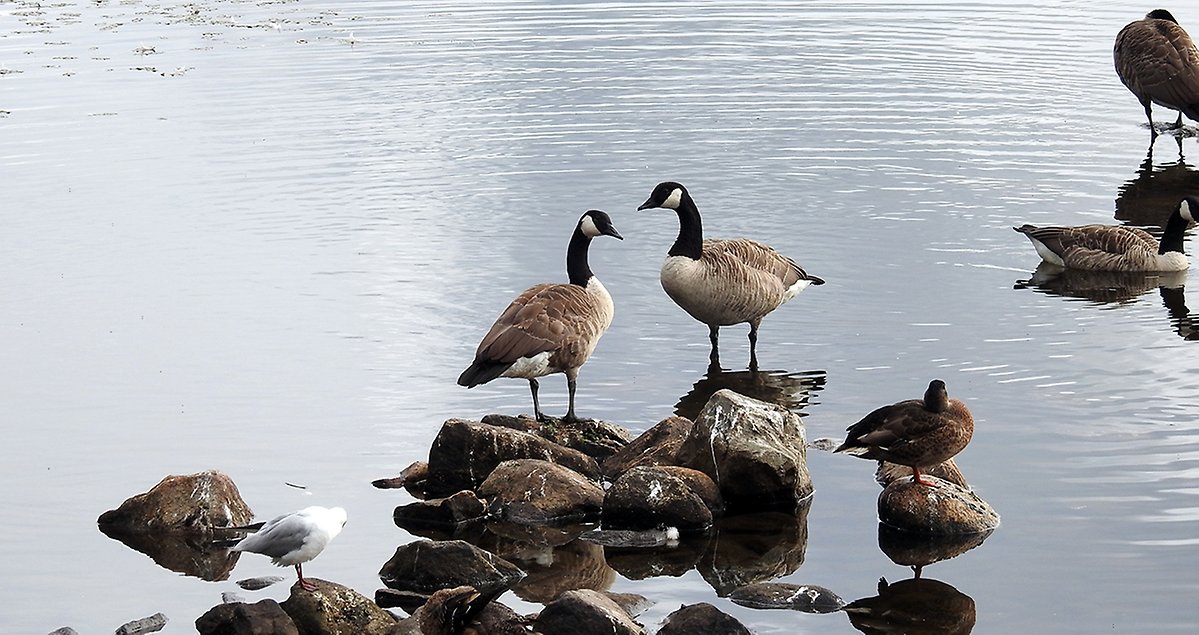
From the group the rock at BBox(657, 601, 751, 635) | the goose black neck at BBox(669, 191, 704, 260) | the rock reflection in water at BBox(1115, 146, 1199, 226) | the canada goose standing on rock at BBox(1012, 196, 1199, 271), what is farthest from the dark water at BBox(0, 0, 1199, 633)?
the goose black neck at BBox(669, 191, 704, 260)

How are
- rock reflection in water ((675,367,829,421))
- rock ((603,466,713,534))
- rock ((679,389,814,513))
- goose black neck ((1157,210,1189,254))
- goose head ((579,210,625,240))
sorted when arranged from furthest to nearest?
goose black neck ((1157,210,1189,254)), goose head ((579,210,625,240)), rock reflection in water ((675,367,829,421)), rock ((679,389,814,513)), rock ((603,466,713,534))

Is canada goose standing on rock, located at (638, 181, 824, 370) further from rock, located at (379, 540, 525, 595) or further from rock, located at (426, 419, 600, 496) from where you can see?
rock, located at (379, 540, 525, 595)

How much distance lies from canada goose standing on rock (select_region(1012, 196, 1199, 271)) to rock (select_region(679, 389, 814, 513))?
8.18 m

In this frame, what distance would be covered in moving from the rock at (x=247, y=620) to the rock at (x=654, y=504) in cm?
316

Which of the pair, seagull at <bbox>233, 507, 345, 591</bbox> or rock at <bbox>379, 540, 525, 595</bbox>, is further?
rock at <bbox>379, 540, 525, 595</bbox>

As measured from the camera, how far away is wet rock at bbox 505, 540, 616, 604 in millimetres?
11289

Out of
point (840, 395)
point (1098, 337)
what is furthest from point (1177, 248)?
point (840, 395)

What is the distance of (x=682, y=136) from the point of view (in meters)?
28.0

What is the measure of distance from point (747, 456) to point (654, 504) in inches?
37.9

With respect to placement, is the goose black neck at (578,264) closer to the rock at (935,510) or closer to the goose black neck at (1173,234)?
the rock at (935,510)

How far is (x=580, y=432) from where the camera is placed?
14156 millimetres

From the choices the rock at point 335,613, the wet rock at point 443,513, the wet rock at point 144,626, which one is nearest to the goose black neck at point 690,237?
the wet rock at point 443,513

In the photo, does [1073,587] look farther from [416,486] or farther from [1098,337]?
[1098,337]

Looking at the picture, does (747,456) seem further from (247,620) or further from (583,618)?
(247,620)
